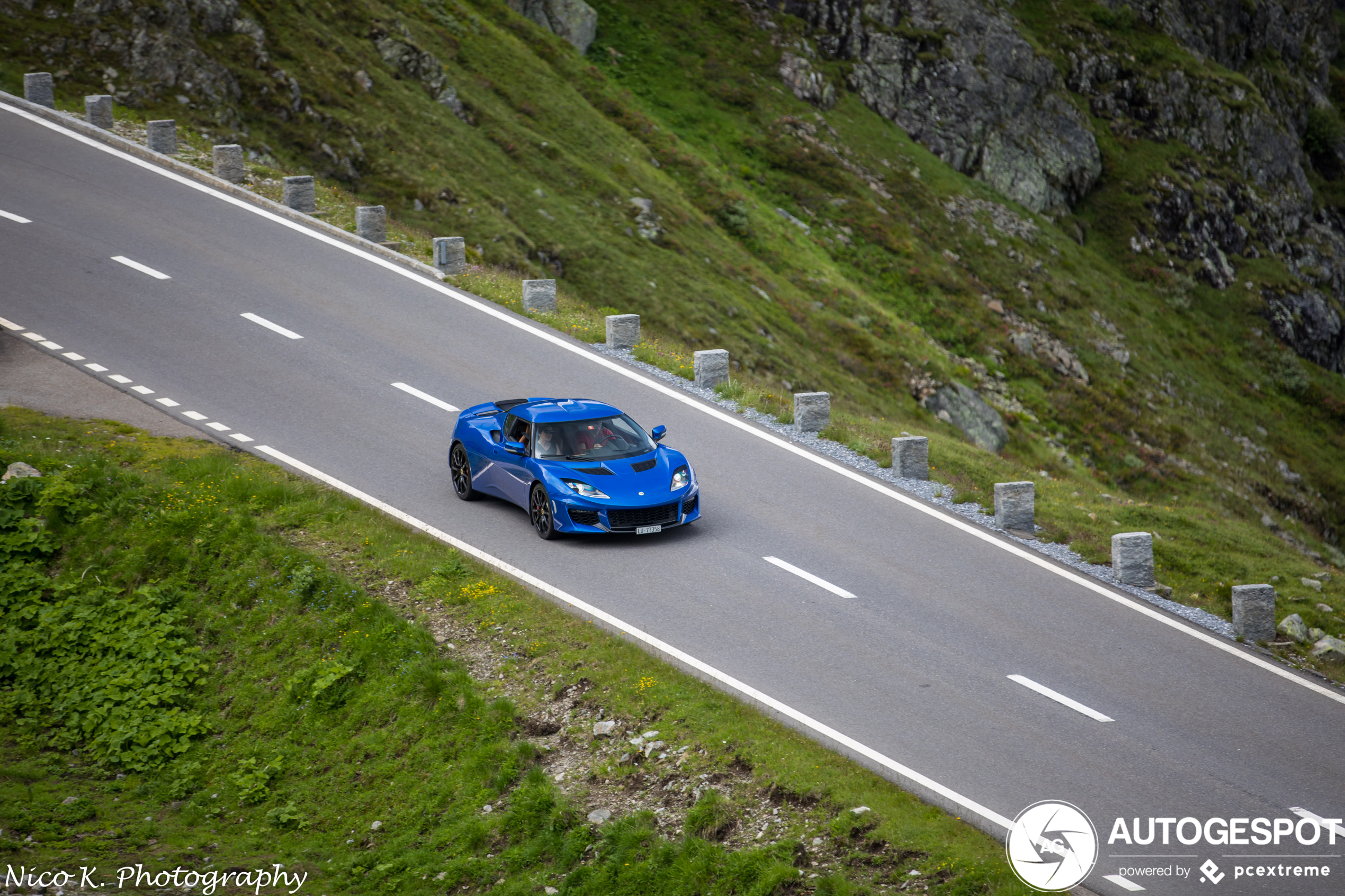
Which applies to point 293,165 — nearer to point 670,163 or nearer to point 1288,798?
point 670,163

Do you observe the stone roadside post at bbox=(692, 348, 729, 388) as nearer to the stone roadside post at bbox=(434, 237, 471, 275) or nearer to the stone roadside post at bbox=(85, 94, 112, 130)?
the stone roadside post at bbox=(434, 237, 471, 275)

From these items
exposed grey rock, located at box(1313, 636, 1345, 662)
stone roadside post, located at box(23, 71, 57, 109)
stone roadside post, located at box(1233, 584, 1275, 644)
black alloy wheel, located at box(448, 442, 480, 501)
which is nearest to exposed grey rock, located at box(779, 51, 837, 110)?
stone roadside post, located at box(23, 71, 57, 109)

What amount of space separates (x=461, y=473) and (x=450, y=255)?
9.73 m

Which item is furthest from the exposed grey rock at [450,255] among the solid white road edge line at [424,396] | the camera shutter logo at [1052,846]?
the camera shutter logo at [1052,846]

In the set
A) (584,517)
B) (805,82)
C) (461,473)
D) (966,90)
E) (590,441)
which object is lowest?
(461,473)

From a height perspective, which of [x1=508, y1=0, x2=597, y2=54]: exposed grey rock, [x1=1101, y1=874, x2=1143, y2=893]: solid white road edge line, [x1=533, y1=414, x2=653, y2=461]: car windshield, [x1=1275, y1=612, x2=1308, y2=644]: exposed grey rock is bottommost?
[x1=1101, y1=874, x2=1143, y2=893]: solid white road edge line

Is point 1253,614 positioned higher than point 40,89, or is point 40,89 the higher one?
point 40,89

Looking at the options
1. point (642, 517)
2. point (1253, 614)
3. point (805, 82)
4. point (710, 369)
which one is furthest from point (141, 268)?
point (805, 82)

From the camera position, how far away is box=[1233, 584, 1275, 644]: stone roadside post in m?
12.6

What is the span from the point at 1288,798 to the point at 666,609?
614 centimetres

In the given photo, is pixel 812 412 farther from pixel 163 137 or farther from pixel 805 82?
pixel 805 82

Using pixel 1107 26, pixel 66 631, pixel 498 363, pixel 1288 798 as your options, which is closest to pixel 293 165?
pixel 498 363

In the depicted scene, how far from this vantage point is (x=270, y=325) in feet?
64.7

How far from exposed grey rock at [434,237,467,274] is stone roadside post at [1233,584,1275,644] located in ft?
53.8
